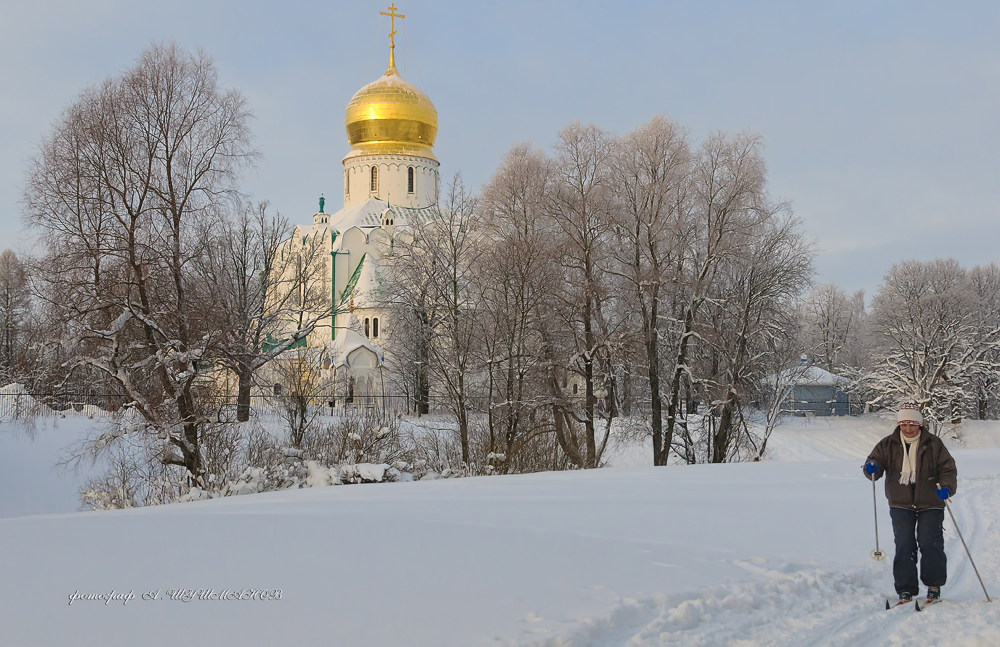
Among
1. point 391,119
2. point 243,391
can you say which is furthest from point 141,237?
point 391,119

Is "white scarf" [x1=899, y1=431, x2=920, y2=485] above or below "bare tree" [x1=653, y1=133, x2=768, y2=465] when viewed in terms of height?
below

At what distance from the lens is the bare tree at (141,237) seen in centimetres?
1597

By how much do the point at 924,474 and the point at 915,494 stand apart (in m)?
0.17

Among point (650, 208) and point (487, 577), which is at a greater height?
point (650, 208)

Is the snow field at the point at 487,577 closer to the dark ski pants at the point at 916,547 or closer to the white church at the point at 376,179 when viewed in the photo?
the dark ski pants at the point at 916,547

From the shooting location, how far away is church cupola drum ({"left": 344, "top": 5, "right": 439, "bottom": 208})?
48.5m

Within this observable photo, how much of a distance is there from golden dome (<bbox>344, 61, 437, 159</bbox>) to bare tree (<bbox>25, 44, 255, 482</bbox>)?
1233 inches

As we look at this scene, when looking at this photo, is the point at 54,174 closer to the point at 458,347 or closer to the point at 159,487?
the point at 159,487

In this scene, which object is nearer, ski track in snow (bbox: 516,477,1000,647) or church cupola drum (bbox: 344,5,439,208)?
ski track in snow (bbox: 516,477,1000,647)

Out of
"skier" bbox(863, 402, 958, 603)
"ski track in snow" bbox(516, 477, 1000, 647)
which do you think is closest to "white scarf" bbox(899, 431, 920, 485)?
"skier" bbox(863, 402, 958, 603)

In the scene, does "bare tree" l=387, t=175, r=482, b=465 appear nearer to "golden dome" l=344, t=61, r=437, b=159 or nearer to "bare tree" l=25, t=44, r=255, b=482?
"bare tree" l=25, t=44, r=255, b=482

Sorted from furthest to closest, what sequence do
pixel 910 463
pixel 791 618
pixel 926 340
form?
pixel 926 340 → pixel 910 463 → pixel 791 618

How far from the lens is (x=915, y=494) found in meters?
6.57

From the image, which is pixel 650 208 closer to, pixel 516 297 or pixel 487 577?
pixel 516 297
